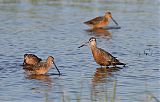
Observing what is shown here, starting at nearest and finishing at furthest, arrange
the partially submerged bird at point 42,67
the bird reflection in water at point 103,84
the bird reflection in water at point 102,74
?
the bird reflection in water at point 103,84
the bird reflection in water at point 102,74
the partially submerged bird at point 42,67

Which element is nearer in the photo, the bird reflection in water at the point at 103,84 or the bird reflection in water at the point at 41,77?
the bird reflection in water at the point at 103,84

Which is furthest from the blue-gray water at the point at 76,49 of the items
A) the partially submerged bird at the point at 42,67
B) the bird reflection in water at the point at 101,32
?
the partially submerged bird at the point at 42,67

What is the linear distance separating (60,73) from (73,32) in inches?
271

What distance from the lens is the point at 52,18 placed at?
22266 millimetres

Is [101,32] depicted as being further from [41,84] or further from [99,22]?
[41,84]

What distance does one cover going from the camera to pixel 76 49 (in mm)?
15297

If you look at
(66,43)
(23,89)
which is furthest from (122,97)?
(66,43)

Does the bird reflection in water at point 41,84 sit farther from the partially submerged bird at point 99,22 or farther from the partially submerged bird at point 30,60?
the partially submerged bird at point 99,22

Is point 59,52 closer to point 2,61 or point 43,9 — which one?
point 2,61

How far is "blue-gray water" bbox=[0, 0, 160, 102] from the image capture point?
1003 centimetres

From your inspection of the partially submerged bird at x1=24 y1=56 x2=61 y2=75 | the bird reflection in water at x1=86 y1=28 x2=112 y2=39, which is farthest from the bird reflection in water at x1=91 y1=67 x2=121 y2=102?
the bird reflection in water at x1=86 y1=28 x2=112 y2=39

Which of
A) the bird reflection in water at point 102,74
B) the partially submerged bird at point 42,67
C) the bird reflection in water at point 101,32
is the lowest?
the bird reflection in water at point 101,32

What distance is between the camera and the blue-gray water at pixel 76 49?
10030mm

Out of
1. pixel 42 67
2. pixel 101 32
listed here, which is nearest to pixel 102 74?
pixel 42 67
